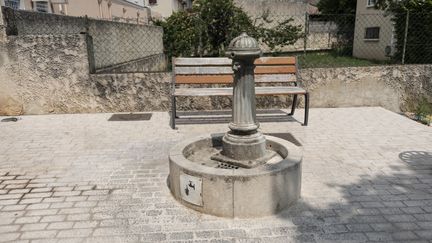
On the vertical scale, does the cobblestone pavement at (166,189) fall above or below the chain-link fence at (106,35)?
below

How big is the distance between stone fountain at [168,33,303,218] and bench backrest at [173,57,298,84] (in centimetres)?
275

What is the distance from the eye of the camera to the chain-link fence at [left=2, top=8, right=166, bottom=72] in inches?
268

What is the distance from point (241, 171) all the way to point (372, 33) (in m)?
20.4

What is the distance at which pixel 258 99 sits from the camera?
702 cm

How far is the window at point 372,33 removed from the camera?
20125 mm

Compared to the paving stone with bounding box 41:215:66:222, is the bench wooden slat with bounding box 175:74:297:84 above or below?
above

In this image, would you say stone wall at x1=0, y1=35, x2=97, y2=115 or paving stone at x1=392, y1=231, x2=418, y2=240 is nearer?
paving stone at x1=392, y1=231, x2=418, y2=240

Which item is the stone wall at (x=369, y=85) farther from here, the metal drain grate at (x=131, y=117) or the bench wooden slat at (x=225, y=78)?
the metal drain grate at (x=131, y=117)

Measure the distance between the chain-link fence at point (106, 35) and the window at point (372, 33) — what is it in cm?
1266

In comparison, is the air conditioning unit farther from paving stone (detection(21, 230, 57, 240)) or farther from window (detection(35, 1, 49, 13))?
paving stone (detection(21, 230, 57, 240))

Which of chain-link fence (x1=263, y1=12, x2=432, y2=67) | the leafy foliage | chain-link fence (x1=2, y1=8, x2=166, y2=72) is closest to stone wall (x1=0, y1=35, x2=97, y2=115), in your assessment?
chain-link fence (x1=2, y1=8, x2=166, y2=72)

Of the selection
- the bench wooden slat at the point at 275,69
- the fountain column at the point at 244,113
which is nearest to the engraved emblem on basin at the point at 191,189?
the fountain column at the point at 244,113

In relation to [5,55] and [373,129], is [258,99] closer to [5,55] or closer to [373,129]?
[373,129]

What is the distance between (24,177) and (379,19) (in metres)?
19.9
